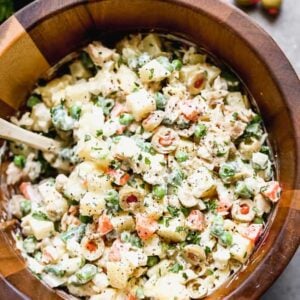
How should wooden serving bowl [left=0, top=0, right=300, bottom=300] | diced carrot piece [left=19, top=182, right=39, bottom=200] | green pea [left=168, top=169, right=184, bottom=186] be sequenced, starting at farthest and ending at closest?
1. diced carrot piece [left=19, top=182, right=39, bottom=200]
2. green pea [left=168, top=169, right=184, bottom=186]
3. wooden serving bowl [left=0, top=0, right=300, bottom=300]

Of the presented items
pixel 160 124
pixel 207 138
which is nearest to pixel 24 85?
pixel 160 124

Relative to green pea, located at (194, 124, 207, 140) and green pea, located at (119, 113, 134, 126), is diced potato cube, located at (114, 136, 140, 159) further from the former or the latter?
green pea, located at (194, 124, 207, 140)

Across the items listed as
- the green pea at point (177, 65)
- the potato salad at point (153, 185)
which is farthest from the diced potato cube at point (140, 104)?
the green pea at point (177, 65)

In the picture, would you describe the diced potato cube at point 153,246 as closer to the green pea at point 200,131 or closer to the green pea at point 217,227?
the green pea at point 217,227

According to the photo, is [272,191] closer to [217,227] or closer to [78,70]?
[217,227]

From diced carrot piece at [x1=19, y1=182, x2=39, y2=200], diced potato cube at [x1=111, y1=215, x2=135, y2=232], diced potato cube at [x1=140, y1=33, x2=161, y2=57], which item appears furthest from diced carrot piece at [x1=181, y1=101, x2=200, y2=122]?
diced carrot piece at [x1=19, y1=182, x2=39, y2=200]
